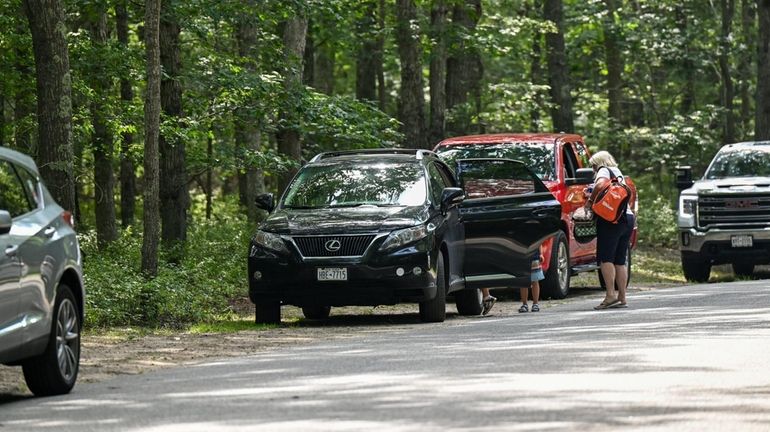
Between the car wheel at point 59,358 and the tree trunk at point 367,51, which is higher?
the tree trunk at point 367,51

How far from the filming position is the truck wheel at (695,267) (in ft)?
86.9

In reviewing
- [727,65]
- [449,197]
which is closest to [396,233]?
[449,197]

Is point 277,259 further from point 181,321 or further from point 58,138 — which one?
point 58,138

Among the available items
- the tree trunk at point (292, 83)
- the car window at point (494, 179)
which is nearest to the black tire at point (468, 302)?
the car window at point (494, 179)

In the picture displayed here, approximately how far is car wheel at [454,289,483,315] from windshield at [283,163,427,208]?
185 centimetres

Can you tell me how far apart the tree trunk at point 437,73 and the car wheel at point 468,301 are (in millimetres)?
12242

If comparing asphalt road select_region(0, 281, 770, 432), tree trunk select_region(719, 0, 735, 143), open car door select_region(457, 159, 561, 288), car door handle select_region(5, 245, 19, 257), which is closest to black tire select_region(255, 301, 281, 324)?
open car door select_region(457, 159, 561, 288)

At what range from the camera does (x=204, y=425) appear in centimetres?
908

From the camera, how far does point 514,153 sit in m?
22.4

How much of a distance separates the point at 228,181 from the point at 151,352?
42081 millimetres

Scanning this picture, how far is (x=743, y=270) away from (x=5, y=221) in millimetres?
21280

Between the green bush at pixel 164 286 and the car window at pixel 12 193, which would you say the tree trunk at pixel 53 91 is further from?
the car window at pixel 12 193

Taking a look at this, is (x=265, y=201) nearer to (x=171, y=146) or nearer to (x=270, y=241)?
(x=270, y=241)

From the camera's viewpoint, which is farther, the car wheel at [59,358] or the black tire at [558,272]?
the black tire at [558,272]
